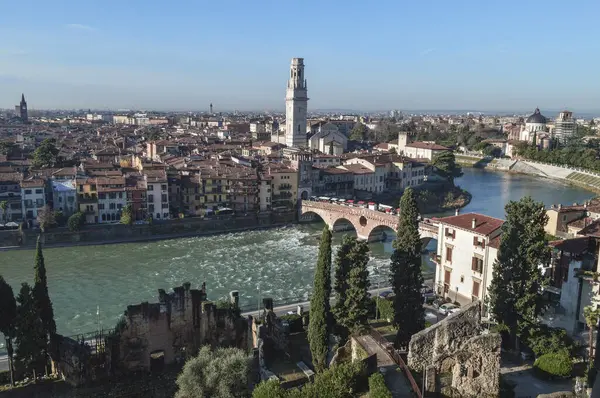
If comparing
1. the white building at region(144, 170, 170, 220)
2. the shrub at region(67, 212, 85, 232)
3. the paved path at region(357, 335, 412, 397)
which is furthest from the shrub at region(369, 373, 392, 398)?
the white building at region(144, 170, 170, 220)

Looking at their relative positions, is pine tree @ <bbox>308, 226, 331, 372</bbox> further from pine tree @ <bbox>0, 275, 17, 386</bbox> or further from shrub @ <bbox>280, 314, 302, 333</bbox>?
pine tree @ <bbox>0, 275, 17, 386</bbox>

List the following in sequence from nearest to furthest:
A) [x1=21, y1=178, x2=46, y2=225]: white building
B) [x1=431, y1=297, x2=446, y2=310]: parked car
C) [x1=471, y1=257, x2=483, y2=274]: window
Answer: [x1=471, y1=257, x2=483, y2=274]: window → [x1=431, y1=297, x2=446, y2=310]: parked car → [x1=21, y1=178, x2=46, y2=225]: white building

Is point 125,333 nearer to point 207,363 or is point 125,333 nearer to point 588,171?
point 207,363

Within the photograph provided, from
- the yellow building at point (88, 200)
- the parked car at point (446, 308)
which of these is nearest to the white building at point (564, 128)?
the yellow building at point (88, 200)

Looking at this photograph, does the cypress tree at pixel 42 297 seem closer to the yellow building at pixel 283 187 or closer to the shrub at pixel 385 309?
the shrub at pixel 385 309

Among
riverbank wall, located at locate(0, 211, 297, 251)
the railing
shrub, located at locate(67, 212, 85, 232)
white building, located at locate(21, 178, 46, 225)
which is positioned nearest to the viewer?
the railing

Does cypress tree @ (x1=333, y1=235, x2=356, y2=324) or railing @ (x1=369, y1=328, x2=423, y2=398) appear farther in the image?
cypress tree @ (x1=333, y1=235, x2=356, y2=324)

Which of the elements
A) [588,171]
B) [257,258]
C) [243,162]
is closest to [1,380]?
[257,258]
